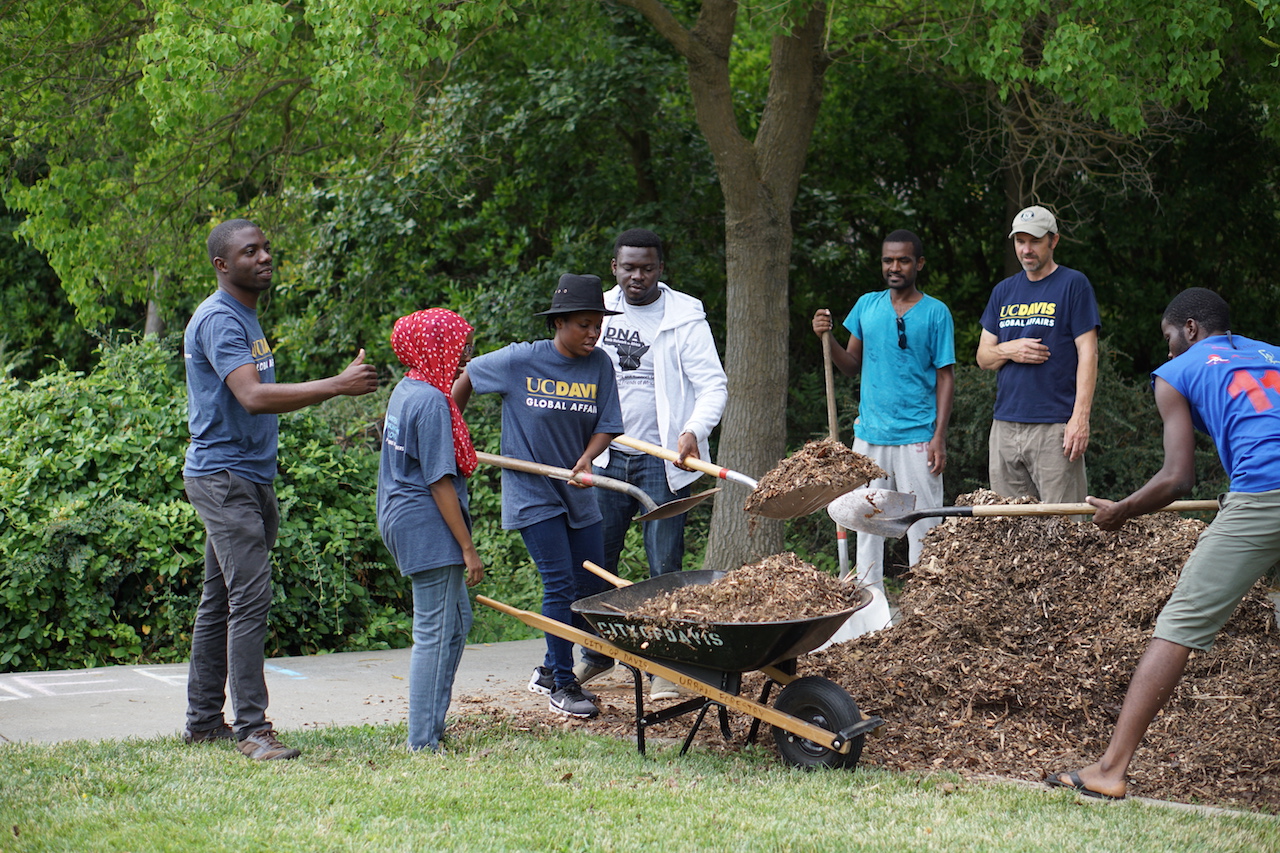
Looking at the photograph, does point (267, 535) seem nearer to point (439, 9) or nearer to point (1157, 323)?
point (439, 9)

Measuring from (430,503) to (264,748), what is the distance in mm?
1125

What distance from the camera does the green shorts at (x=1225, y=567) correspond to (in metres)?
4.02

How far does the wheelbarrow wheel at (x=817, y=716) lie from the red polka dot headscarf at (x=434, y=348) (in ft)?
5.08

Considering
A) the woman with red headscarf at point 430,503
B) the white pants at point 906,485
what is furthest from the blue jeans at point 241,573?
the white pants at point 906,485

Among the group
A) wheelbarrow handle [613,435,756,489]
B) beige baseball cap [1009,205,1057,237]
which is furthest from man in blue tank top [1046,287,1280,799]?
beige baseball cap [1009,205,1057,237]

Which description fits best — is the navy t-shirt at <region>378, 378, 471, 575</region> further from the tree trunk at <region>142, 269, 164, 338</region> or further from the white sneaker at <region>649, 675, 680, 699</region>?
the tree trunk at <region>142, 269, 164, 338</region>

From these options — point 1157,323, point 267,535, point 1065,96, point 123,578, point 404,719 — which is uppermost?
point 1065,96

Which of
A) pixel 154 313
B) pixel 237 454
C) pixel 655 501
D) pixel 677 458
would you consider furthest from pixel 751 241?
pixel 154 313

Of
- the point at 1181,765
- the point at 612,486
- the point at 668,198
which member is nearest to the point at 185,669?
the point at 612,486

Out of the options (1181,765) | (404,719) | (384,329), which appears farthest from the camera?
(384,329)

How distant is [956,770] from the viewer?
4484mm

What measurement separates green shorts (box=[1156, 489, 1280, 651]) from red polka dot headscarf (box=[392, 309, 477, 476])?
2685 millimetres

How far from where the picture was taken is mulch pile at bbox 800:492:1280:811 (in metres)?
4.50

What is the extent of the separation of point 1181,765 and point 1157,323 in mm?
7572
